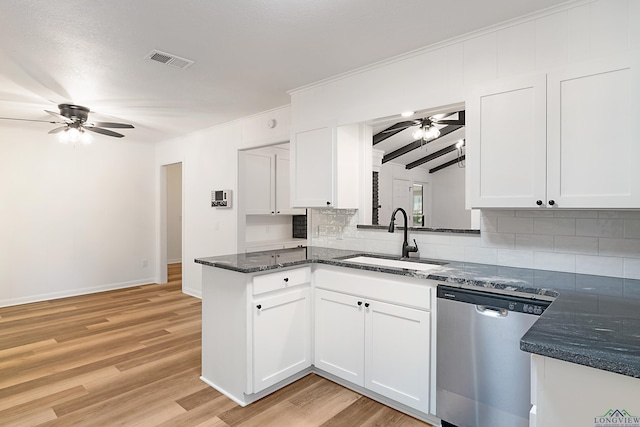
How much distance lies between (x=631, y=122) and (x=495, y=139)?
23.7 inches

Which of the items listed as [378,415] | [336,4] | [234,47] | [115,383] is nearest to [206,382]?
[115,383]

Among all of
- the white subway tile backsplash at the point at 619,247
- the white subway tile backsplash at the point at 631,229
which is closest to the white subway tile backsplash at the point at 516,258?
the white subway tile backsplash at the point at 619,247

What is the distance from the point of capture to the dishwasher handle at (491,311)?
1729 millimetres

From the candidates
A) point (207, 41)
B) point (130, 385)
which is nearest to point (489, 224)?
point (207, 41)

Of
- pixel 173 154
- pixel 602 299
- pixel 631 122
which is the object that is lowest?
pixel 602 299

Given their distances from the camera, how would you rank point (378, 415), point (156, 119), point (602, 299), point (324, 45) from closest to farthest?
point (602, 299) < point (378, 415) < point (324, 45) < point (156, 119)

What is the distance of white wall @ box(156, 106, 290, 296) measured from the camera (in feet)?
13.7

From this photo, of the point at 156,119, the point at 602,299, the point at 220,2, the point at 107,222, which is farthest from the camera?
the point at 107,222

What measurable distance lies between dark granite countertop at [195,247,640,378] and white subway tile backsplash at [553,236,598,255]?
151mm

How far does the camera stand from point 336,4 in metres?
1.97

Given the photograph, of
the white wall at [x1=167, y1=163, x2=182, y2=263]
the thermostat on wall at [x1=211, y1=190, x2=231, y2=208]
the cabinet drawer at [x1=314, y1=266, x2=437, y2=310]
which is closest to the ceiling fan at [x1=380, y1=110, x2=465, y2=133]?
the cabinet drawer at [x1=314, y1=266, x2=437, y2=310]

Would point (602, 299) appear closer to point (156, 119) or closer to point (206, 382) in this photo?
point (206, 382)

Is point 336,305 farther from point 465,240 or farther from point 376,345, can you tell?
point 465,240

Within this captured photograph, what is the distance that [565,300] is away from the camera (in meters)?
1.45
